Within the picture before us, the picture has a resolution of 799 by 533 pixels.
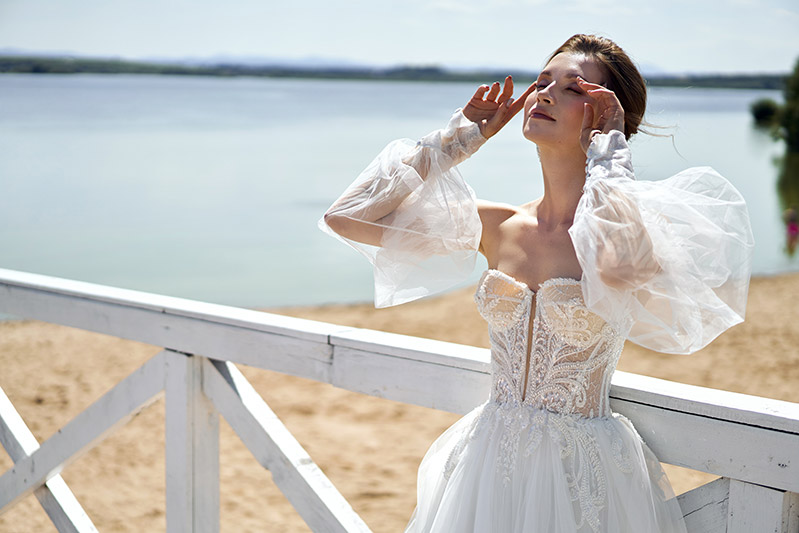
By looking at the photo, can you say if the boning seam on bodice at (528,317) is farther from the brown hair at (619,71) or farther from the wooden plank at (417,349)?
the brown hair at (619,71)

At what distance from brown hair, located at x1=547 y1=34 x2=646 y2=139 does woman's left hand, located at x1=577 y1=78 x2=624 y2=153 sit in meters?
0.08

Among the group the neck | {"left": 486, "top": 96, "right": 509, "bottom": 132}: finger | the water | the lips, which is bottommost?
the water

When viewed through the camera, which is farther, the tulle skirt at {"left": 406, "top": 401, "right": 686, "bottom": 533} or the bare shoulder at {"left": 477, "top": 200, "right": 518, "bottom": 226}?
the bare shoulder at {"left": 477, "top": 200, "right": 518, "bottom": 226}

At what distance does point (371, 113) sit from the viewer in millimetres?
80625

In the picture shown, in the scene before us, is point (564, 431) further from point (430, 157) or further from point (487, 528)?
point (430, 157)

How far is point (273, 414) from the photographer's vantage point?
6.53 ft

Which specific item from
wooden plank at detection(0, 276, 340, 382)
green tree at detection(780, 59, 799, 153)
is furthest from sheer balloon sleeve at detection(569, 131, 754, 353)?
green tree at detection(780, 59, 799, 153)

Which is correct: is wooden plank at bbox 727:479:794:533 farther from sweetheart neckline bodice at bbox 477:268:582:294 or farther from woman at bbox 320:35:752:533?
sweetheart neckline bodice at bbox 477:268:582:294

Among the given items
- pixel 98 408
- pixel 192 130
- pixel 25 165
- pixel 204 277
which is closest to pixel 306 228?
pixel 204 277

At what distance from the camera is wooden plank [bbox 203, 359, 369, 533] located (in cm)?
179

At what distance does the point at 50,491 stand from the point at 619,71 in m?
1.93

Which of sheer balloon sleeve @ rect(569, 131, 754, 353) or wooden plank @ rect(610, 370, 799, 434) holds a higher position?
sheer balloon sleeve @ rect(569, 131, 754, 353)

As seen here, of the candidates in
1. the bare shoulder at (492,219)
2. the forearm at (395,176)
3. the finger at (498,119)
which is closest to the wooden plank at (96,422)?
the forearm at (395,176)

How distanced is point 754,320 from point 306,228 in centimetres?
1446
